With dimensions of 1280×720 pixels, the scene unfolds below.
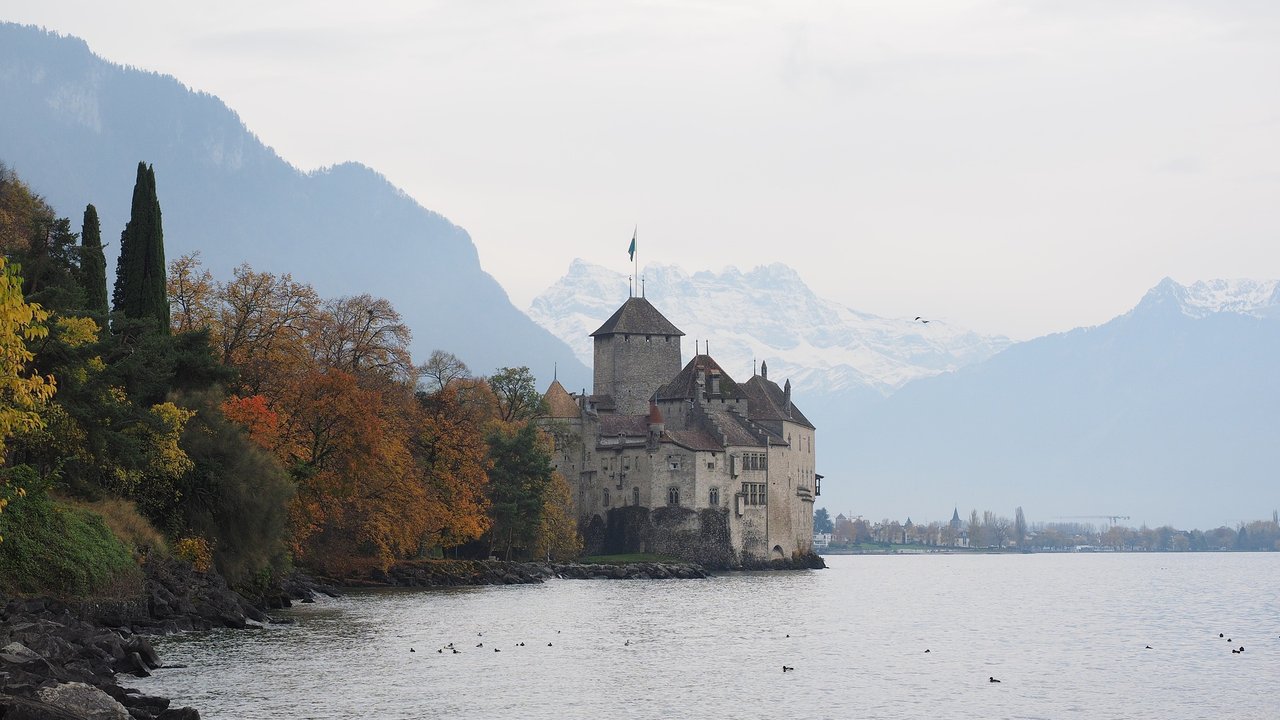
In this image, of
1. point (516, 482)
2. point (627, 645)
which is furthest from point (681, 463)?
point (627, 645)

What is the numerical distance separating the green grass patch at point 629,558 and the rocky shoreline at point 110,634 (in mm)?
32941

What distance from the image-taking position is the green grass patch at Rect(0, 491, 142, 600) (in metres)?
39.7

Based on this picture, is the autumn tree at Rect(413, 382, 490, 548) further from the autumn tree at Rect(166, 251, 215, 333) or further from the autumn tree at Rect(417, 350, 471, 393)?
the autumn tree at Rect(417, 350, 471, 393)

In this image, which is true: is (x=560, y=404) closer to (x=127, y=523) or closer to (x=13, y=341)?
(x=127, y=523)

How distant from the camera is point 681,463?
358ft

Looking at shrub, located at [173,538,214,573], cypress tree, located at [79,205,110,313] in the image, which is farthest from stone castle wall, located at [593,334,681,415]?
shrub, located at [173,538,214,573]

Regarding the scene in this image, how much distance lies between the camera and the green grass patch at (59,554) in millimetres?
39656

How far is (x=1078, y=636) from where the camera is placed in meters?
56.3

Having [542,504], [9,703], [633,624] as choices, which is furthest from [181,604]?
[542,504]

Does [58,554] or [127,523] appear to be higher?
[127,523]

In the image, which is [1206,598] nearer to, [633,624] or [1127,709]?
[633,624]

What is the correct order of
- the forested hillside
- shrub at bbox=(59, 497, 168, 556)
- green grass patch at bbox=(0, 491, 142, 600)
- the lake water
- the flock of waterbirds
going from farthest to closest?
shrub at bbox=(59, 497, 168, 556) < the forested hillside < the flock of waterbirds < green grass patch at bbox=(0, 491, 142, 600) < the lake water

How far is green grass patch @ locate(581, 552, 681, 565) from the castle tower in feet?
50.8

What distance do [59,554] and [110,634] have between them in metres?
5.48
